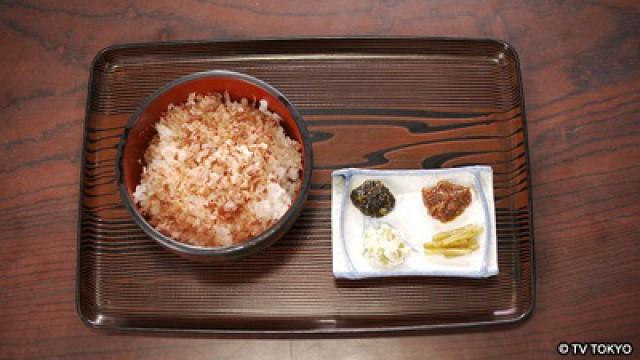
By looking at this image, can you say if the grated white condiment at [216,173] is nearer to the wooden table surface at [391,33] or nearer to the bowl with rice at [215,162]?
the bowl with rice at [215,162]

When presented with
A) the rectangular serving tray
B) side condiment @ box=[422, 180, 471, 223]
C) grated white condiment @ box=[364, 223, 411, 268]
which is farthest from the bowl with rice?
A: side condiment @ box=[422, 180, 471, 223]

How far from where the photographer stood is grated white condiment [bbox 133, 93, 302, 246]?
1605mm

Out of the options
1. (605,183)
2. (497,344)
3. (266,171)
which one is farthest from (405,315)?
(605,183)

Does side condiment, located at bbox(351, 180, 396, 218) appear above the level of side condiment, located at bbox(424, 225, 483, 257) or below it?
above

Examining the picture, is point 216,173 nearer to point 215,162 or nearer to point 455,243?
point 215,162

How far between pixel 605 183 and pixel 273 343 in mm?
1216

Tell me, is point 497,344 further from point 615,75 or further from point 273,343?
point 615,75

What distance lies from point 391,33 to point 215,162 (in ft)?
2.60

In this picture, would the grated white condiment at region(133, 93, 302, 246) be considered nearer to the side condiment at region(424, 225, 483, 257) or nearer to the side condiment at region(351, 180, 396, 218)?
the side condiment at region(351, 180, 396, 218)

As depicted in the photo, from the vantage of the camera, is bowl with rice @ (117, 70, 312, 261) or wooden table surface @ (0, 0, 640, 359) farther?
wooden table surface @ (0, 0, 640, 359)

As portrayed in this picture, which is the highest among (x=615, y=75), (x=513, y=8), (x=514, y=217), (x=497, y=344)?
(x=513, y=8)

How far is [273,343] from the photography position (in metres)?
1.70

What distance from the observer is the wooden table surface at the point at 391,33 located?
1709mm

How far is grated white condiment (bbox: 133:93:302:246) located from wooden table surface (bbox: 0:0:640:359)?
354 mm
